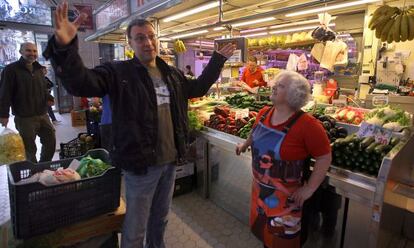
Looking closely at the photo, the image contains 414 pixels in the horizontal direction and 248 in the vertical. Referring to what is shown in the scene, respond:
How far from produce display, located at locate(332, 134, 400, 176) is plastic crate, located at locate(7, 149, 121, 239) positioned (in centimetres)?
162

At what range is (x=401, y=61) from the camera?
4832 mm

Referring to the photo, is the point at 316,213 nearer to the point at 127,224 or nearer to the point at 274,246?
the point at 274,246

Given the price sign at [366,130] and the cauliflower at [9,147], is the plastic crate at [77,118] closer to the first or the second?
the cauliflower at [9,147]

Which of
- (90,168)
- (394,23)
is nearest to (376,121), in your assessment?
(394,23)

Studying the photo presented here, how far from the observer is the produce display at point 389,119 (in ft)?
7.23

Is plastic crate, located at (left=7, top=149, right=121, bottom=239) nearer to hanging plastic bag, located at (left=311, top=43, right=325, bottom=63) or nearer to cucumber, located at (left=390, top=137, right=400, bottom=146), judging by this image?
cucumber, located at (left=390, top=137, right=400, bottom=146)

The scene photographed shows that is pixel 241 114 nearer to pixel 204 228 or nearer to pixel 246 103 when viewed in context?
pixel 246 103

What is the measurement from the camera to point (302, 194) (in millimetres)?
1698

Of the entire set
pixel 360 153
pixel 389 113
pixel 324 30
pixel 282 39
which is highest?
pixel 282 39

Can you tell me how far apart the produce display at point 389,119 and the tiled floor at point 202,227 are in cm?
156

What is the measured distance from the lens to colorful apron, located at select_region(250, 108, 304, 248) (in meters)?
1.72

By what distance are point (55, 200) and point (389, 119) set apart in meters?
2.59

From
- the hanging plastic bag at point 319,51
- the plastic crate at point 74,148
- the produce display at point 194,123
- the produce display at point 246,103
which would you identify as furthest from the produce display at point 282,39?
the plastic crate at point 74,148

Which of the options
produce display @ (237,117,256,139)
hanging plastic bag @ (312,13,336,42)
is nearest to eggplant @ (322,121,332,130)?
produce display @ (237,117,256,139)
